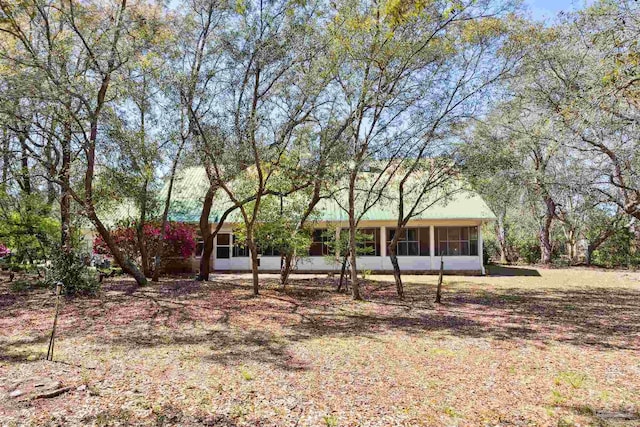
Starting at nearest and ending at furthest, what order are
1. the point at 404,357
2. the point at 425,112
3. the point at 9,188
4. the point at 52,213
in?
1. the point at 404,357
2. the point at 425,112
3. the point at 9,188
4. the point at 52,213

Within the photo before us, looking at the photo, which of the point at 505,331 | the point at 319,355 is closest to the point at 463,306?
the point at 505,331

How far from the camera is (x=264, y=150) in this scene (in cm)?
1130

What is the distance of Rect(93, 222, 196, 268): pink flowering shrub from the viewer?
1670cm

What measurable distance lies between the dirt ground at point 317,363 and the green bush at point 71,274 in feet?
2.33

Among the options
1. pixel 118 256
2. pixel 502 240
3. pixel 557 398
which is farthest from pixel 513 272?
pixel 557 398

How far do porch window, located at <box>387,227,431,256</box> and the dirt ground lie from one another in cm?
987

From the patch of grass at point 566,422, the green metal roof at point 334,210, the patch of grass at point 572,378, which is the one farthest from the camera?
the green metal roof at point 334,210

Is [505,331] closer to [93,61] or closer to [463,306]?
[463,306]

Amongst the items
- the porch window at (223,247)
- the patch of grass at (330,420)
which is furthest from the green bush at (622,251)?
the patch of grass at (330,420)

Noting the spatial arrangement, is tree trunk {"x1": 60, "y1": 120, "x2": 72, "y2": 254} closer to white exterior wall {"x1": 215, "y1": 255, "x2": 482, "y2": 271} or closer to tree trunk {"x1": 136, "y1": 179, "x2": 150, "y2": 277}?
tree trunk {"x1": 136, "y1": 179, "x2": 150, "y2": 277}

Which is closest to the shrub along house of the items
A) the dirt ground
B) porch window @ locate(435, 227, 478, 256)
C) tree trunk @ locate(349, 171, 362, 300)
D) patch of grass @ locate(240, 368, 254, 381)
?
porch window @ locate(435, 227, 478, 256)

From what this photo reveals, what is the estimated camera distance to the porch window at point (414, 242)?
21109 millimetres

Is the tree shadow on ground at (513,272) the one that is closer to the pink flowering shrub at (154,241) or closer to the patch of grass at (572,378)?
the pink flowering shrub at (154,241)

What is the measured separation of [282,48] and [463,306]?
7.55m
